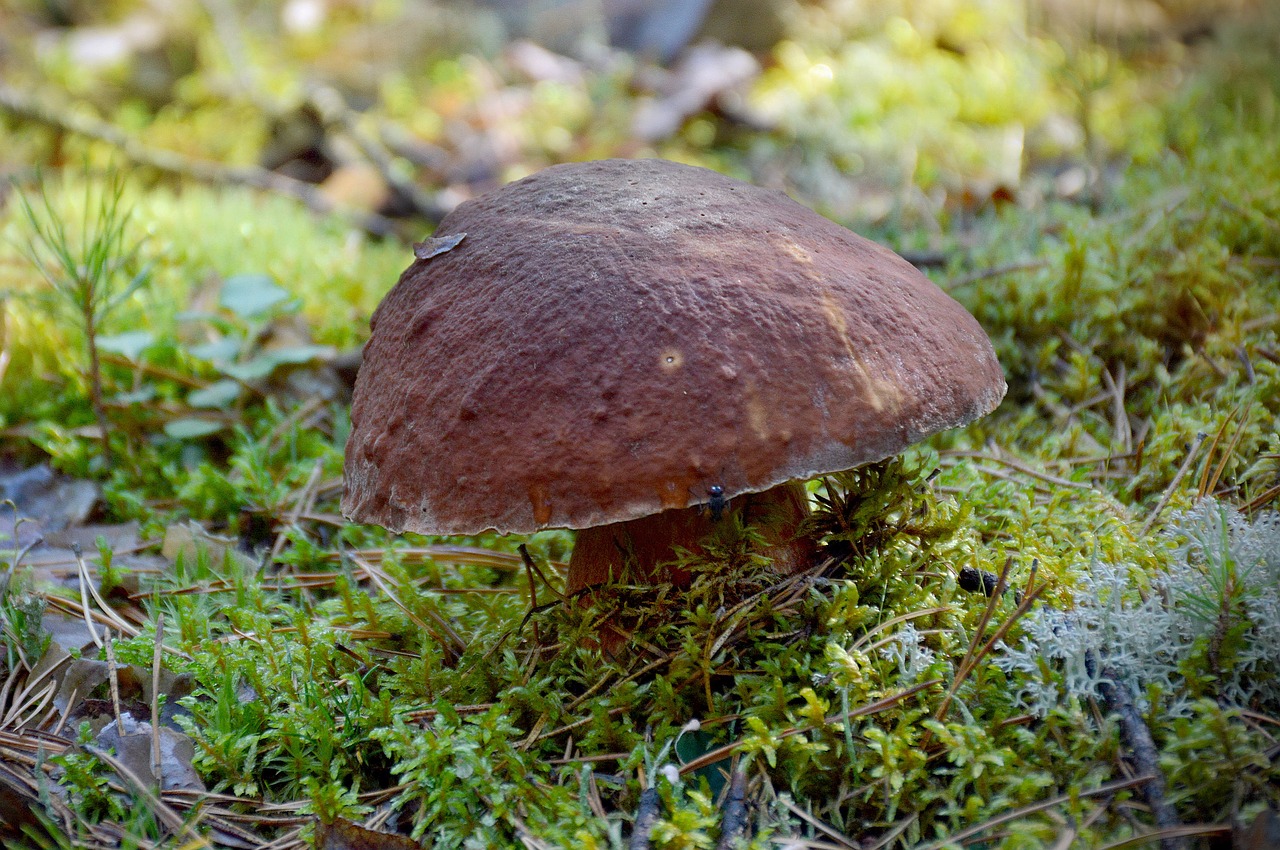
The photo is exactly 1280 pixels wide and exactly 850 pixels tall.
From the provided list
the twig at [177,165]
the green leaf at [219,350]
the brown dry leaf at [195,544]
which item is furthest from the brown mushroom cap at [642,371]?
the twig at [177,165]

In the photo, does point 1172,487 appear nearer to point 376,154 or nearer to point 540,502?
point 540,502

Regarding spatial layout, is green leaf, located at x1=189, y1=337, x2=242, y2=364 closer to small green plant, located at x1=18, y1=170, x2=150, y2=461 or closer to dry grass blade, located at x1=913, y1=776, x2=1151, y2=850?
small green plant, located at x1=18, y1=170, x2=150, y2=461

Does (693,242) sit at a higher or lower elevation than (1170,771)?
higher

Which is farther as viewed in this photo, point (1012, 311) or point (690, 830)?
point (1012, 311)

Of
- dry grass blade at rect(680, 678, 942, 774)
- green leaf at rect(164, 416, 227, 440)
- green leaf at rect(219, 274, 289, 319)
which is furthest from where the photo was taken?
green leaf at rect(219, 274, 289, 319)

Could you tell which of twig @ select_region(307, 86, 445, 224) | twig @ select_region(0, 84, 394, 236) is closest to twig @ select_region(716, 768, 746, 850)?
twig @ select_region(307, 86, 445, 224)

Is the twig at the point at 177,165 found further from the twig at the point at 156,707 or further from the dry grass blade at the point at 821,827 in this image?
the dry grass blade at the point at 821,827

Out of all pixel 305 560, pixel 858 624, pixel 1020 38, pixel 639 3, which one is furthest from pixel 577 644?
pixel 639 3

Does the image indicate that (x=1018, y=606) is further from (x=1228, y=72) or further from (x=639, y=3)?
(x=639, y=3)
